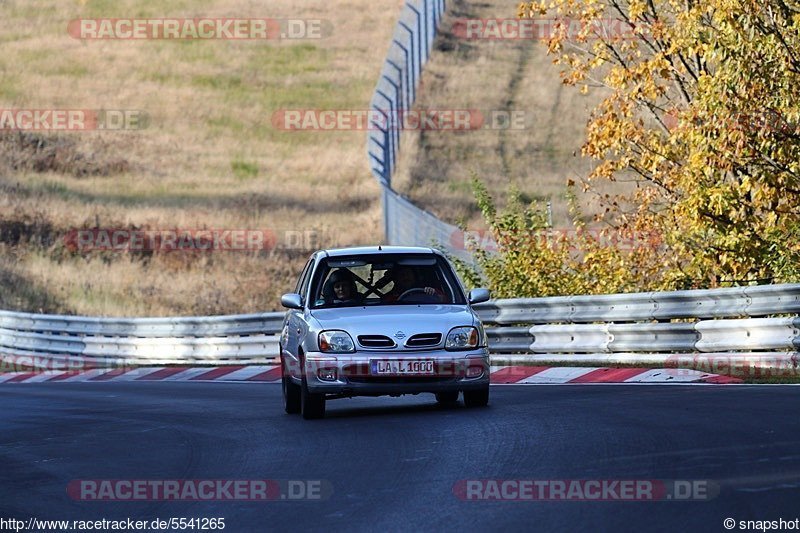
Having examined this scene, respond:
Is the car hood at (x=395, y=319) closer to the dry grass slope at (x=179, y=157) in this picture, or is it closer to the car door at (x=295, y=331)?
the car door at (x=295, y=331)

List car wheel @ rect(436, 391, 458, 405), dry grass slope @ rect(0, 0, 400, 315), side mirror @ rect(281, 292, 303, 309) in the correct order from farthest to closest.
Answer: dry grass slope @ rect(0, 0, 400, 315), car wheel @ rect(436, 391, 458, 405), side mirror @ rect(281, 292, 303, 309)

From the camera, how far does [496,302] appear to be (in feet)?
69.4

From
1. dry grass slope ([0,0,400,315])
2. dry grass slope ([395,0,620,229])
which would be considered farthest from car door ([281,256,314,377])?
dry grass slope ([395,0,620,229])

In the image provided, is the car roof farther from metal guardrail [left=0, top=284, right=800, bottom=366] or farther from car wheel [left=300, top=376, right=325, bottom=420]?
metal guardrail [left=0, top=284, right=800, bottom=366]

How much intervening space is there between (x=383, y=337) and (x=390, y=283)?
1.42m

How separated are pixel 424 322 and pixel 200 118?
4762cm

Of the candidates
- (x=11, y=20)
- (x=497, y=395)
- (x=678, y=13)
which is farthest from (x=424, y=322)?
(x=11, y=20)

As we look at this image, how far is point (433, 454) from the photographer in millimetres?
10773

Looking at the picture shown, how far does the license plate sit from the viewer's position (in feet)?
44.5

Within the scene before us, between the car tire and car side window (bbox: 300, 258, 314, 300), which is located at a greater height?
car side window (bbox: 300, 258, 314, 300)

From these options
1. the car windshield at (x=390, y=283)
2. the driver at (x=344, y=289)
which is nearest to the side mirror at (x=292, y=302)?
the car windshield at (x=390, y=283)

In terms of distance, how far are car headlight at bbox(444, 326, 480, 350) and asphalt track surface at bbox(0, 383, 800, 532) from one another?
568mm

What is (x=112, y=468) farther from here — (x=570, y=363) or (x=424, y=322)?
(x=570, y=363)

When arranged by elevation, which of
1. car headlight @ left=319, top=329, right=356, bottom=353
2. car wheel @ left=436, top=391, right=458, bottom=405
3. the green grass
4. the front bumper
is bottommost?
car wheel @ left=436, top=391, right=458, bottom=405
